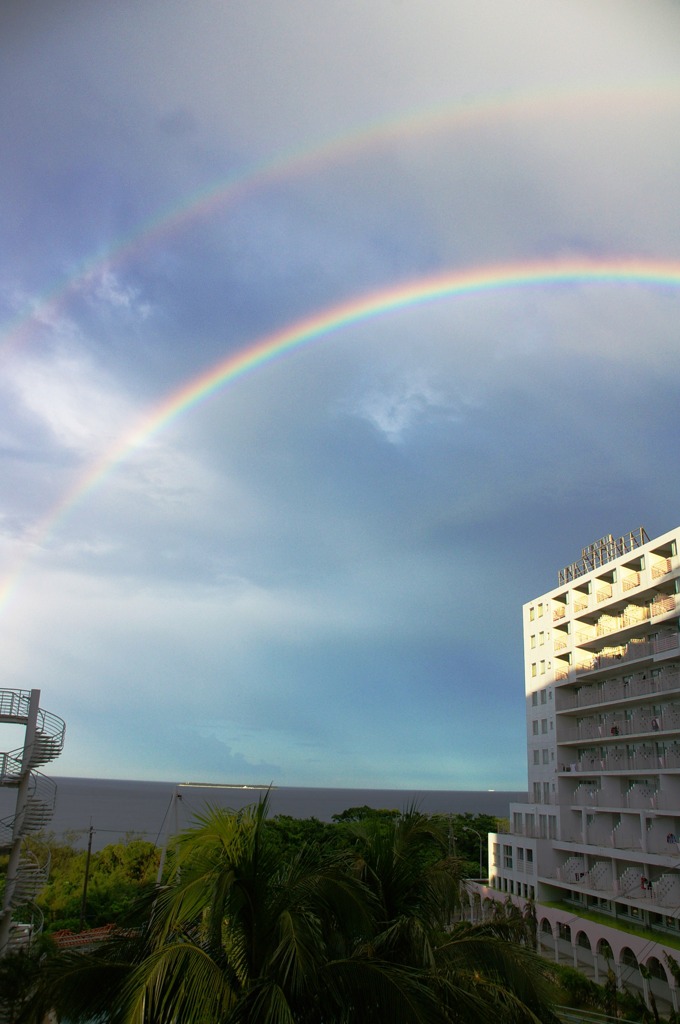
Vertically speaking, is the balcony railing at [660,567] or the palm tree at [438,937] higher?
the balcony railing at [660,567]

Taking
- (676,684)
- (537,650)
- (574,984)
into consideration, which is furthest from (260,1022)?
(537,650)

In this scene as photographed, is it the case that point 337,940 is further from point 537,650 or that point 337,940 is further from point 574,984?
point 537,650

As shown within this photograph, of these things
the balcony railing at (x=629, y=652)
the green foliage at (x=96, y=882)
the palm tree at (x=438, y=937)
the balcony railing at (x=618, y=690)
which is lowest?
the green foliage at (x=96, y=882)

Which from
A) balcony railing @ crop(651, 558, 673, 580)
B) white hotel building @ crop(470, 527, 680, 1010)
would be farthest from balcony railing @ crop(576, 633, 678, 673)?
balcony railing @ crop(651, 558, 673, 580)

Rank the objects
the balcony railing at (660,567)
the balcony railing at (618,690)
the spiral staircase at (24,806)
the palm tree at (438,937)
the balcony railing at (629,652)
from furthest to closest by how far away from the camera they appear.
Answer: the balcony railing at (660,567) < the balcony railing at (629,652) < the balcony railing at (618,690) < the spiral staircase at (24,806) < the palm tree at (438,937)

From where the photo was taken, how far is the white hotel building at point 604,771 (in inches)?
1420

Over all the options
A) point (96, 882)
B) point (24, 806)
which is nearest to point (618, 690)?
point (24, 806)

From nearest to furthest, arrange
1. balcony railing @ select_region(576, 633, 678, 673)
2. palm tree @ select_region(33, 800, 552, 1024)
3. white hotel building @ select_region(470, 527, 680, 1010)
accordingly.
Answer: palm tree @ select_region(33, 800, 552, 1024)
white hotel building @ select_region(470, 527, 680, 1010)
balcony railing @ select_region(576, 633, 678, 673)

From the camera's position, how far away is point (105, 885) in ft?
198

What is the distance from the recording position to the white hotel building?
36062mm

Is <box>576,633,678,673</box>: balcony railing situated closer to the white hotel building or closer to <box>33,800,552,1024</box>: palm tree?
the white hotel building

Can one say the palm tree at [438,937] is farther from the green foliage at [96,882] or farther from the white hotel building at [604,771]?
the green foliage at [96,882]

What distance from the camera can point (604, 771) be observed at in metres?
43.6

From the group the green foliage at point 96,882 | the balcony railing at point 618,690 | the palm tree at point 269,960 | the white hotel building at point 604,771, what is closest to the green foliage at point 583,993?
the white hotel building at point 604,771
